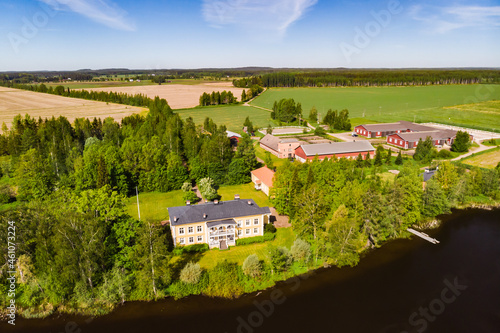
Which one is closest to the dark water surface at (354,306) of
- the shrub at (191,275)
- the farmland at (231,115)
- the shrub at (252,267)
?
the shrub at (191,275)

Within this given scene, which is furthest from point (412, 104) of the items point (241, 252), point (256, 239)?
point (241, 252)

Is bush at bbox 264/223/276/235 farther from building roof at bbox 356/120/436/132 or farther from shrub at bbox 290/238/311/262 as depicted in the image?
building roof at bbox 356/120/436/132

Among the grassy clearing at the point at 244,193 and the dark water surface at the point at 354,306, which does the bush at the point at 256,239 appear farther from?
the grassy clearing at the point at 244,193

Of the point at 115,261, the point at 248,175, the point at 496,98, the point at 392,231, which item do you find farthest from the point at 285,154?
the point at 496,98

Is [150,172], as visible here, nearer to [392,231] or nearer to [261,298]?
[261,298]

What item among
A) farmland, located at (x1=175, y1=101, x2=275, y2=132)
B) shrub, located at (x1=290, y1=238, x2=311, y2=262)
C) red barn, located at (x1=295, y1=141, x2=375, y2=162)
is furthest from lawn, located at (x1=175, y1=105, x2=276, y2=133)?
shrub, located at (x1=290, y1=238, x2=311, y2=262)

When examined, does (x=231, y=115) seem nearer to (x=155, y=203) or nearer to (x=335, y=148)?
(x=335, y=148)
